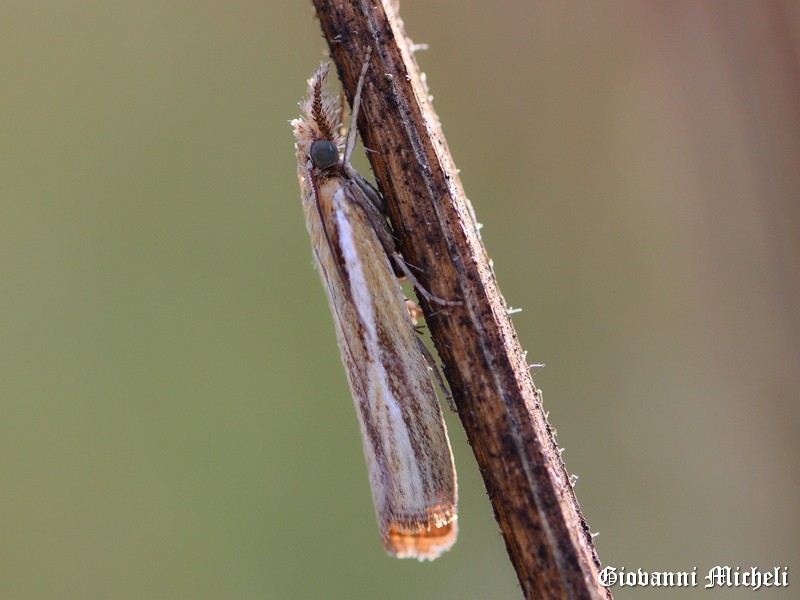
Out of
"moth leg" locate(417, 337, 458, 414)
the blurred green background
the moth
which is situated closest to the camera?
"moth leg" locate(417, 337, 458, 414)

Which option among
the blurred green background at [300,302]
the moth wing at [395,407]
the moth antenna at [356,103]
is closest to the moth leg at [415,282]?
the moth wing at [395,407]

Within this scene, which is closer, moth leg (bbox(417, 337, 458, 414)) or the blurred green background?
moth leg (bbox(417, 337, 458, 414))

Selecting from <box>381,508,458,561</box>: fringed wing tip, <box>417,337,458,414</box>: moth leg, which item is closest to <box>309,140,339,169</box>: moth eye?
<box>417,337,458,414</box>: moth leg

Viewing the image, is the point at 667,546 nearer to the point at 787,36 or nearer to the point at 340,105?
the point at 787,36

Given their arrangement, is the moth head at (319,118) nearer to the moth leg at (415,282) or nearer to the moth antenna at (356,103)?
the moth antenna at (356,103)

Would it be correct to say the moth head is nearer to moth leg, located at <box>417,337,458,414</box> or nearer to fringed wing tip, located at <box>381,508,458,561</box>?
moth leg, located at <box>417,337,458,414</box>
